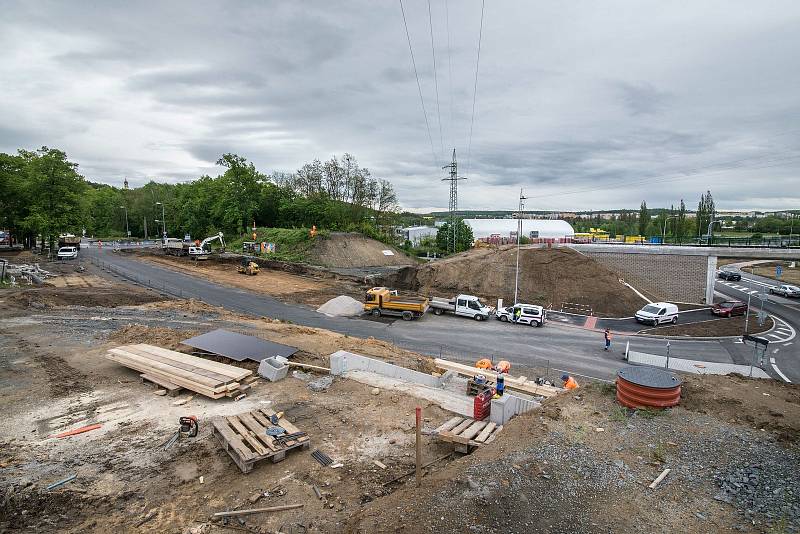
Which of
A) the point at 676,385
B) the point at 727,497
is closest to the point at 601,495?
the point at 727,497

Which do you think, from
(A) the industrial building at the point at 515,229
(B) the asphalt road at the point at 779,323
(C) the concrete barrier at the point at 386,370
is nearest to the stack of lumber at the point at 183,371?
(C) the concrete barrier at the point at 386,370

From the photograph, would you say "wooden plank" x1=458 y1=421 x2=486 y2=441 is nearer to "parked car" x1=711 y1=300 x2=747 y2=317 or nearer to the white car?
"parked car" x1=711 y1=300 x2=747 y2=317

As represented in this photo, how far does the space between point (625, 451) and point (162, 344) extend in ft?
58.6

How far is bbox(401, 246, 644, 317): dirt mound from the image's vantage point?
1471 inches

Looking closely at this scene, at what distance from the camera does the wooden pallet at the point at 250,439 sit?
8.97 metres

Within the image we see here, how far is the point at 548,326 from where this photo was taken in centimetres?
3106

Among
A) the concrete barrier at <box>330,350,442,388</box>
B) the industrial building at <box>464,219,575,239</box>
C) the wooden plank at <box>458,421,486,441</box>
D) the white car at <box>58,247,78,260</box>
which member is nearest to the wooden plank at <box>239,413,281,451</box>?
the wooden plank at <box>458,421,486,441</box>

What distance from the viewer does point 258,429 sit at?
10.0 m

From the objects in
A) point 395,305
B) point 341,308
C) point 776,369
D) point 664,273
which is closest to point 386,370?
point 395,305

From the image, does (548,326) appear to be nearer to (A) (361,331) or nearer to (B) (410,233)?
(A) (361,331)

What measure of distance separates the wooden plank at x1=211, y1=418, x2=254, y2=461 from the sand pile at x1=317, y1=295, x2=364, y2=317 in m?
21.3

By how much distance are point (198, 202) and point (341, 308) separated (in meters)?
57.1

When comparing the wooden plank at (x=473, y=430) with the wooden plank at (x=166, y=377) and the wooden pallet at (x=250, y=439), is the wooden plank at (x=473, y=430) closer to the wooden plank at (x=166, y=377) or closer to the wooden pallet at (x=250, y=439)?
the wooden pallet at (x=250, y=439)

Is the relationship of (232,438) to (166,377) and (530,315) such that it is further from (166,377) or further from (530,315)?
(530,315)
